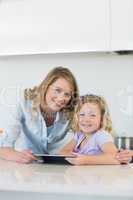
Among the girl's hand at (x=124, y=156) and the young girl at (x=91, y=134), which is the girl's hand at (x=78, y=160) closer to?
the young girl at (x=91, y=134)

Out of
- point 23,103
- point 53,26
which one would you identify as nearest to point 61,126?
point 23,103

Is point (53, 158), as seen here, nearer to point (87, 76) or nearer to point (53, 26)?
point (87, 76)

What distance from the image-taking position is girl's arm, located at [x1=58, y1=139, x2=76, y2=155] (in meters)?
1.08

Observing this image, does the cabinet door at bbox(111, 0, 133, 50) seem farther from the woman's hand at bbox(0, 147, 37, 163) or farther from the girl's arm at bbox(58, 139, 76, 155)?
the woman's hand at bbox(0, 147, 37, 163)

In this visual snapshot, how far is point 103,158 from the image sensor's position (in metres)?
1.04

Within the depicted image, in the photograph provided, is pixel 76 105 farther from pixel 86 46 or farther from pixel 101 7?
pixel 101 7

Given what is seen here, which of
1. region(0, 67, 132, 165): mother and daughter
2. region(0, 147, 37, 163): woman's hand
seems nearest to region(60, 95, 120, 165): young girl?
region(0, 67, 132, 165): mother and daughter

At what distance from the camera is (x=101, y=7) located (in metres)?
1.03

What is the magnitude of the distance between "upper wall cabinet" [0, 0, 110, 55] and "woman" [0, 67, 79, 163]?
103mm

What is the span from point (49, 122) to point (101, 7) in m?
0.40

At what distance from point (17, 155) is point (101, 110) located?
1.03 feet

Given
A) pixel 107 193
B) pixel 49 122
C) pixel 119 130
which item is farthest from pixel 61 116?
pixel 107 193

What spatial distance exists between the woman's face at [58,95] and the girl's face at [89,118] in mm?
64

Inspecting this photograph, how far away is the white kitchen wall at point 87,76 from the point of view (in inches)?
41.5
